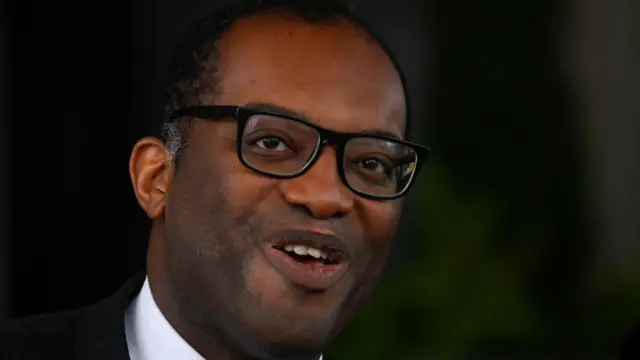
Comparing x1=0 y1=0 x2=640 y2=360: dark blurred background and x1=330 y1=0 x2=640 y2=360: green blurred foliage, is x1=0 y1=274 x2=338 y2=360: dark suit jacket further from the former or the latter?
x1=330 y1=0 x2=640 y2=360: green blurred foliage

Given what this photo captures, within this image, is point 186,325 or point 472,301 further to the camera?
point 472,301

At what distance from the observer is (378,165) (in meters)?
2.17

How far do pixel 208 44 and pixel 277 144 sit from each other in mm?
282

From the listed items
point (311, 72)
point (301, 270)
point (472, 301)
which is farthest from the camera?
point (472, 301)

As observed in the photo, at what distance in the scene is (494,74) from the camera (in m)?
4.67

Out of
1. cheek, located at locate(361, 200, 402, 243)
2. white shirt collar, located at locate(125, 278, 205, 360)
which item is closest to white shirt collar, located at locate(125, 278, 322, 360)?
white shirt collar, located at locate(125, 278, 205, 360)

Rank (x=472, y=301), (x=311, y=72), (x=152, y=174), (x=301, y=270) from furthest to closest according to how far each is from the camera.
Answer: (x=472, y=301) < (x=152, y=174) < (x=311, y=72) < (x=301, y=270)

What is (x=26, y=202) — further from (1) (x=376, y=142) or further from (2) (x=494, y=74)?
(1) (x=376, y=142)

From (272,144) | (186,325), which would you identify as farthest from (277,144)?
A: (186,325)

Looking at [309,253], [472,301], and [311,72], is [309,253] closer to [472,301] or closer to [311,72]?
[311,72]

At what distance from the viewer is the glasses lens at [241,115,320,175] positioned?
2.07m

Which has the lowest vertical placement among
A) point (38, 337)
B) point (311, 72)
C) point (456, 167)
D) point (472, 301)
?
point (472, 301)

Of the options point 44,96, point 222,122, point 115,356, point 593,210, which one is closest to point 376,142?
point 222,122

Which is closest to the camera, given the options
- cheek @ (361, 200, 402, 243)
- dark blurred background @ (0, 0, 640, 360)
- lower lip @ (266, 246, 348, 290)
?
lower lip @ (266, 246, 348, 290)
